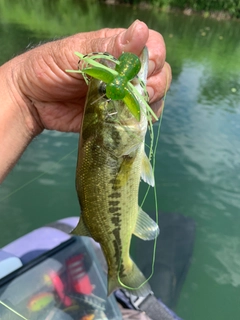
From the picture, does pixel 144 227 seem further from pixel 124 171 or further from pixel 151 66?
pixel 151 66

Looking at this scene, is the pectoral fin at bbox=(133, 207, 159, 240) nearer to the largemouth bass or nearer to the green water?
the largemouth bass

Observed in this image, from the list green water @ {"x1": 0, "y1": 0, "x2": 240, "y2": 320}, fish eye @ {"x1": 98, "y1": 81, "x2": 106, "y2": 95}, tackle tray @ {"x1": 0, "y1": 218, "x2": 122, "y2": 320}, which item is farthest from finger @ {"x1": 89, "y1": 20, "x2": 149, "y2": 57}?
tackle tray @ {"x1": 0, "y1": 218, "x2": 122, "y2": 320}

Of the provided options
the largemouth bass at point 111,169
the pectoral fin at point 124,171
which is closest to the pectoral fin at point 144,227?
the largemouth bass at point 111,169

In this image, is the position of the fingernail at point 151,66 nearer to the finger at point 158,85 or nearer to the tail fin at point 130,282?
the finger at point 158,85

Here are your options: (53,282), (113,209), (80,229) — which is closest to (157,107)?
(113,209)

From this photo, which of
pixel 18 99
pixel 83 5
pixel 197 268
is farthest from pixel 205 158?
pixel 83 5

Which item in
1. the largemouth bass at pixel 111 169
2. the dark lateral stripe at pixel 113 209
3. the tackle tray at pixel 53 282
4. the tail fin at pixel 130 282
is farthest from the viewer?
the tackle tray at pixel 53 282

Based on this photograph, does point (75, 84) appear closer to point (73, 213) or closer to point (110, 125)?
point (110, 125)

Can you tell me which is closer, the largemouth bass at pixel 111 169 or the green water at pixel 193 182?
the largemouth bass at pixel 111 169
